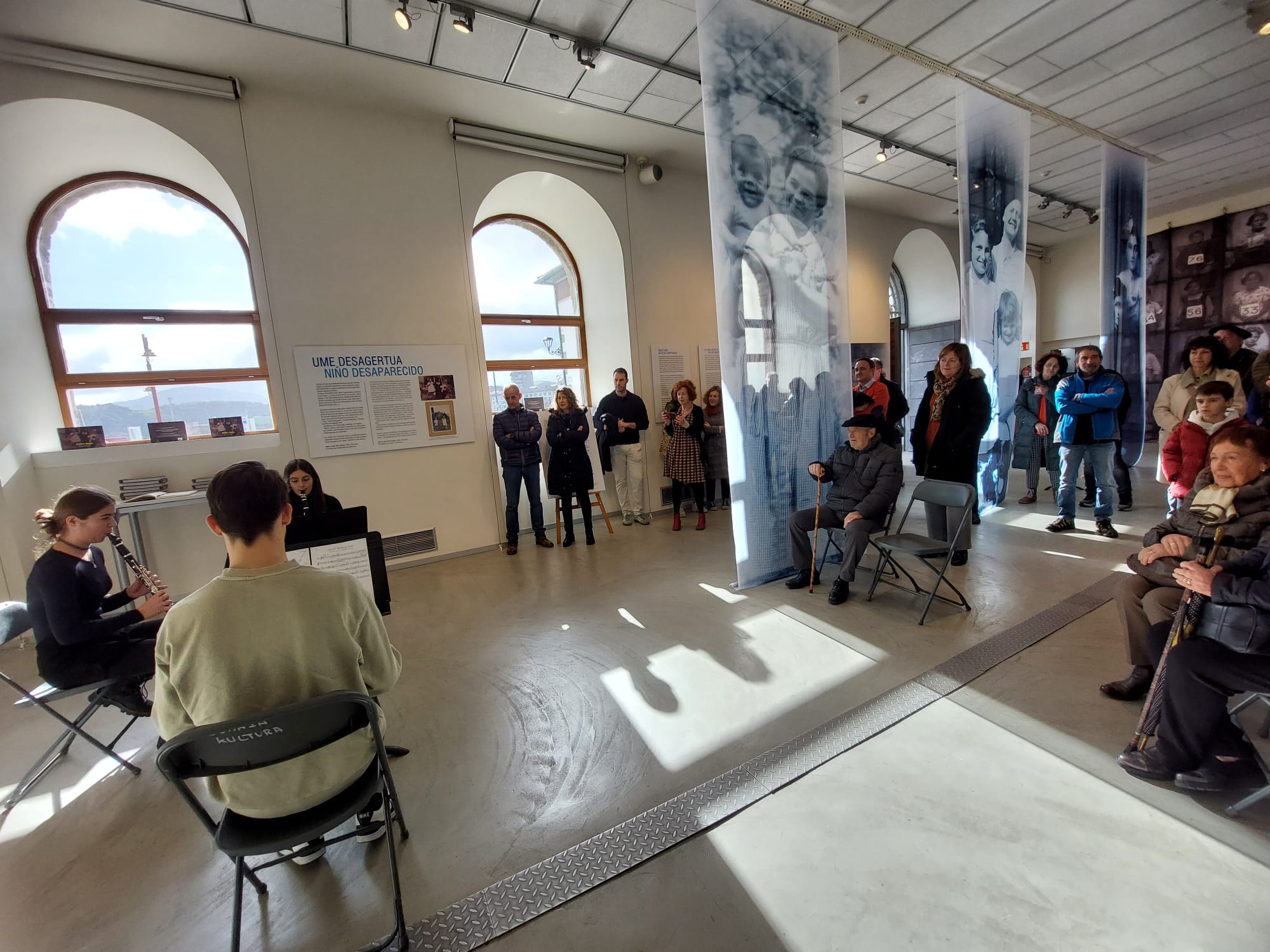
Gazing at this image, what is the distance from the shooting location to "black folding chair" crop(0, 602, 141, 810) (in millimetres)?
2037

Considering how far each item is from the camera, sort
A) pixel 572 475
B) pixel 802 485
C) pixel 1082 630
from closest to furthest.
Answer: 1. pixel 1082 630
2. pixel 802 485
3. pixel 572 475

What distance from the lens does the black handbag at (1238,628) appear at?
1566mm

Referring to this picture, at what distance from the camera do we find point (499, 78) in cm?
416

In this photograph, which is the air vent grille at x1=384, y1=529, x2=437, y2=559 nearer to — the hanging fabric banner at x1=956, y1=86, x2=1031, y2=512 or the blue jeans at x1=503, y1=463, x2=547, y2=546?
the blue jeans at x1=503, y1=463, x2=547, y2=546

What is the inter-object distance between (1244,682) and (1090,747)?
57 centimetres

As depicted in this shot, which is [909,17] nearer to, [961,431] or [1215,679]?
[961,431]

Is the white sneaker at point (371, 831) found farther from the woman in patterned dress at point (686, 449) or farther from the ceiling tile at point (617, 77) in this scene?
the ceiling tile at point (617, 77)

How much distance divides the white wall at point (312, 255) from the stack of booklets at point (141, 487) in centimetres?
10

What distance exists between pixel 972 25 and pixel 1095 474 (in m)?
3.82

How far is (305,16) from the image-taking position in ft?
11.0

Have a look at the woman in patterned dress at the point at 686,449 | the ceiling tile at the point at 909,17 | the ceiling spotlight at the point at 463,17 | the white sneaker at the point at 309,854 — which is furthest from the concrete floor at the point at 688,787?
the ceiling tile at the point at 909,17

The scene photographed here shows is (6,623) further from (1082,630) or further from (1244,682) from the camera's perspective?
(1082,630)

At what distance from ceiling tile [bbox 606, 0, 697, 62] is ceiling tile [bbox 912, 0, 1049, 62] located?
79.2 inches

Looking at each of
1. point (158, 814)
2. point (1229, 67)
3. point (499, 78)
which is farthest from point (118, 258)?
point (1229, 67)
